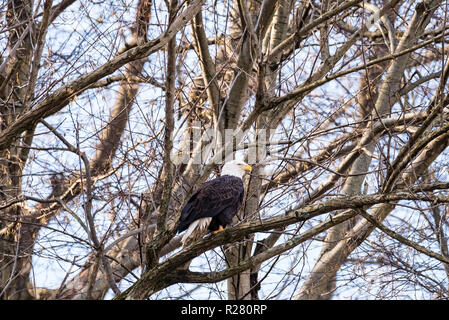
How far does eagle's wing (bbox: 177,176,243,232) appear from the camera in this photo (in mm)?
5344

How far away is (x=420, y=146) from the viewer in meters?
4.11

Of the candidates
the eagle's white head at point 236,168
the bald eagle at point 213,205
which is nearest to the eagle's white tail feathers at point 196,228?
the bald eagle at point 213,205

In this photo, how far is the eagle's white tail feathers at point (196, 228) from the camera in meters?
5.55

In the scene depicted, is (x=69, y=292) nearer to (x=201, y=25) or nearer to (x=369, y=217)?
(x=201, y=25)

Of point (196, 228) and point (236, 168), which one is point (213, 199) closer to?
point (196, 228)

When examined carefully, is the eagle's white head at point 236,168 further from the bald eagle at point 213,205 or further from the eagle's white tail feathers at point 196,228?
the eagle's white tail feathers at point 196,228

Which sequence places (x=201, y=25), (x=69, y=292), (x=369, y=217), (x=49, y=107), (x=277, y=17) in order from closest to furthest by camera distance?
1. (x=369, y=217)
2. (x=49, y=107)
3. (x=201, y=25)
4. (x=277, y=17)
5. (x=69, y=292)

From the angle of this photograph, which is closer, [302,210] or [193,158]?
[302,210]

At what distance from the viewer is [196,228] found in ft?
18.5

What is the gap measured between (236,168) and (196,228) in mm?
938

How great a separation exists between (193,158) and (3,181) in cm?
209

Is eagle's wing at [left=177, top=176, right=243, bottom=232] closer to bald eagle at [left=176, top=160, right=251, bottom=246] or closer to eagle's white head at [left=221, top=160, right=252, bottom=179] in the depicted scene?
bald eagle at [left=176, top=160, right=251, bottom=246]

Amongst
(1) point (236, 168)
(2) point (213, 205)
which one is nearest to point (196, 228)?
(2) point (213, 205)
